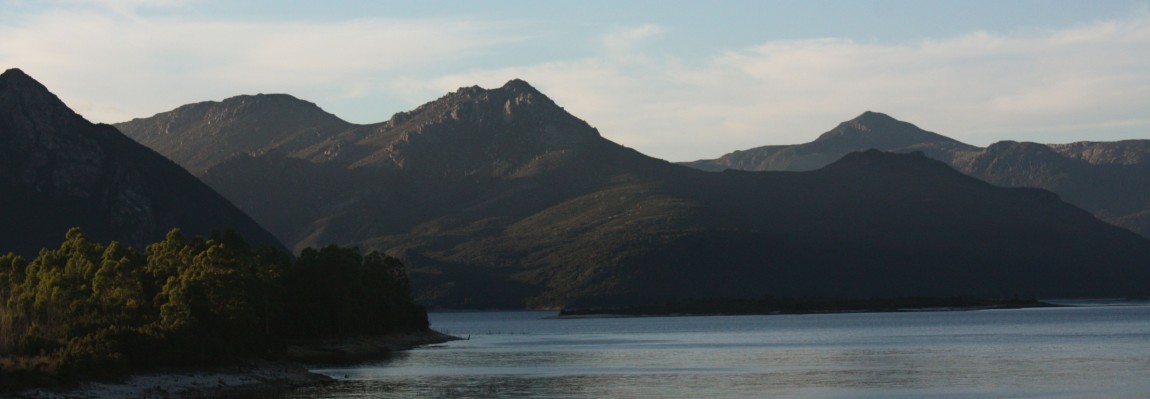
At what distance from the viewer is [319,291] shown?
6329 inches

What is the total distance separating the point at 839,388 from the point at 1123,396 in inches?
750

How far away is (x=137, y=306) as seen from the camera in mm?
104312

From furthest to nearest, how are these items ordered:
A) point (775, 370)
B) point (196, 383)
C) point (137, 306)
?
point (775, 370) → point (137, 306) → point (196, 383)

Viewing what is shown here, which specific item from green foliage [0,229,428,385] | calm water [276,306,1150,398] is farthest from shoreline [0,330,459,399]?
Answer: calm water [276,306,1150,398]

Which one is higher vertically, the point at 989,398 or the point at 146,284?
the point at 146,284

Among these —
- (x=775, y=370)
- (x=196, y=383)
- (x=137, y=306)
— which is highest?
(x=137, y=306)

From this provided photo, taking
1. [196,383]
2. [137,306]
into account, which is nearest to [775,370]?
[196,383]

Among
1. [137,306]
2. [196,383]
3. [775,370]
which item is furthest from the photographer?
[775,370]

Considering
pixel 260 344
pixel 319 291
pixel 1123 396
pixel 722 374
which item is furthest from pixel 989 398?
pixel 319 291

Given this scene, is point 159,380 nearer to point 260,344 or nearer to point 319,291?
point 260,344

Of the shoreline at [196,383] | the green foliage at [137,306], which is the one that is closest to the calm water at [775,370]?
the shoreline at [196,383]

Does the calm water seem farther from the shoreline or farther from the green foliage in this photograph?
the green foliage

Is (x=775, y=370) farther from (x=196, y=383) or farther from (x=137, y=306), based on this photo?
(x=137, y=306)

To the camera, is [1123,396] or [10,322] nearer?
[1123,396]
